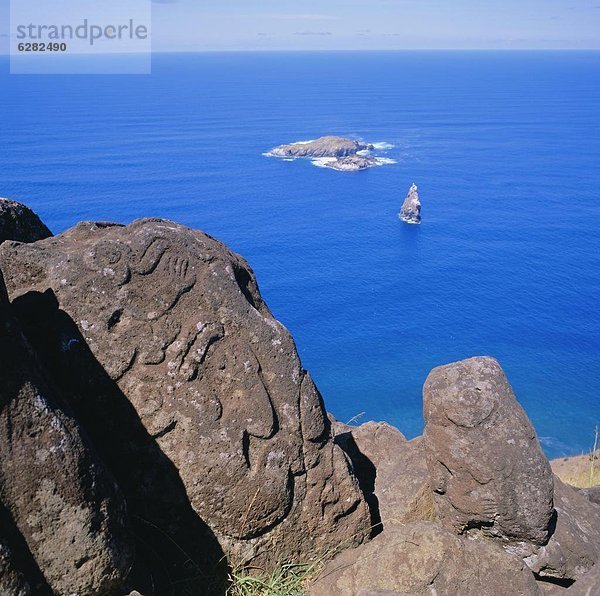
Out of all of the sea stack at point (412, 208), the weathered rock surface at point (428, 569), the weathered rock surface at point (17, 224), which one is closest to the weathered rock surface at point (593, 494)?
the weathered rock surface at point (428, 569)

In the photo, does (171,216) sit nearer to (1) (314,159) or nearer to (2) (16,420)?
(1) (314,159)

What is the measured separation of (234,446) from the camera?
7.16m

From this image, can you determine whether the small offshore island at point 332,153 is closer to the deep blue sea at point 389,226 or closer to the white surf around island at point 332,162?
the white surf around island at point 332,162

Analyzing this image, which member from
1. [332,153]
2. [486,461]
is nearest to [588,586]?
[486,461]

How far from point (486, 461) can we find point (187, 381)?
371 centimetres

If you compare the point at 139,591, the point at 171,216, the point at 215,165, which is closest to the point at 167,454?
the point at 139,591

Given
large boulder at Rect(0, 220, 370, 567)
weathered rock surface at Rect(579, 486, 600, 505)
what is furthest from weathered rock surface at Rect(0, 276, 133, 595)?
weathered rock surface at Rect(579, 486, 600, 505)

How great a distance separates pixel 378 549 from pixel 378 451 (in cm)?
264

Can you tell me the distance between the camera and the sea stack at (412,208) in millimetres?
99812

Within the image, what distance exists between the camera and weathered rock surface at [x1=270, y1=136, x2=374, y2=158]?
13250 cm

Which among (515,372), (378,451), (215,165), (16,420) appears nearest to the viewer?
(16,420)

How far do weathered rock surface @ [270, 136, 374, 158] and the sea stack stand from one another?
33645 mm

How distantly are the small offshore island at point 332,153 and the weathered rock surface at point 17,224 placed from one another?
120 metres

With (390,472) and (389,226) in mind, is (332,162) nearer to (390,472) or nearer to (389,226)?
(389,226)
